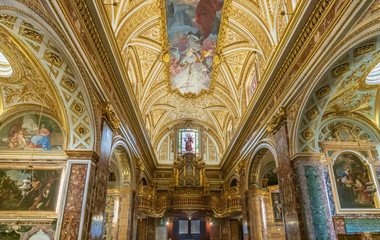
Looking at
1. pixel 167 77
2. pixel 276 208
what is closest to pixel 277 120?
pixel 167 77

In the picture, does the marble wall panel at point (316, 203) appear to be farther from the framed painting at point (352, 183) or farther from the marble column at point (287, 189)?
the framed painting at point (352, 183)

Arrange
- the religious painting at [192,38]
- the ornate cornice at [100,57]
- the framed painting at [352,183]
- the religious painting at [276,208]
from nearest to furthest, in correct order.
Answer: the ornate cornice at [100,57], the framed painting at [352,183], the religious painting at [192,38], the religious painting at [276,208]

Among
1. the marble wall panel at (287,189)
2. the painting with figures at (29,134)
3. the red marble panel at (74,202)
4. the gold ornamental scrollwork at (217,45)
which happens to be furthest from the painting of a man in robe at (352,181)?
the painting with figures at (29,134)

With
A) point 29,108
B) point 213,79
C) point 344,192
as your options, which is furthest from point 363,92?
point 29,108

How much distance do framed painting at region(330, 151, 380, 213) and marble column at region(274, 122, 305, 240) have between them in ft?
6.55

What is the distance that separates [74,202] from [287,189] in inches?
234

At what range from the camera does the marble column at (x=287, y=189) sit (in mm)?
7074

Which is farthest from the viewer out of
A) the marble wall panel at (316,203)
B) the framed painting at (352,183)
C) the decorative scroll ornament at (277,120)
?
the framed painting at (352,183)

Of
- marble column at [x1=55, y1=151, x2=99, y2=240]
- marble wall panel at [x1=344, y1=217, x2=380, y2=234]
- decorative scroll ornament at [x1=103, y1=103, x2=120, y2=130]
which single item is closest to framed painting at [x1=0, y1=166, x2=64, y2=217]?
marble column at [x1=55, y1=151, x2=99, y2=240]

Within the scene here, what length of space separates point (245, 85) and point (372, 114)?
584 cm

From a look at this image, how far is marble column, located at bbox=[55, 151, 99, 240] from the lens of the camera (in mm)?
6121

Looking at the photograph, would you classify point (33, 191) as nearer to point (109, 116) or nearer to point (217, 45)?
point (109, 116)

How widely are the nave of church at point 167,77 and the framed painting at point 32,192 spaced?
0.10 ft

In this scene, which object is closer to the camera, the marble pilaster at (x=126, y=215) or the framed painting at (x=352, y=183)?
the framed painting at (x=352, y=183)
